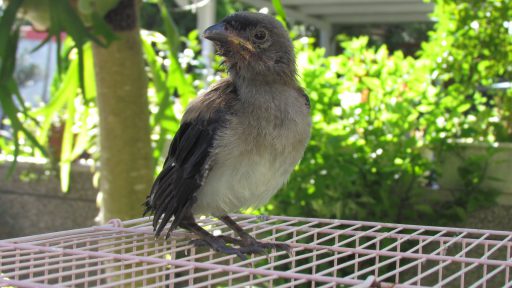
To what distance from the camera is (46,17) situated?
2.18 m

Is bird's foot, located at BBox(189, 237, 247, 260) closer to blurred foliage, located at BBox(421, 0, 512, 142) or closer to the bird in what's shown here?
the bird

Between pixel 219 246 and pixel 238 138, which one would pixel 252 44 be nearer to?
pixel 238 138

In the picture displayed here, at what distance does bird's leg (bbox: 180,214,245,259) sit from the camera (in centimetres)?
142

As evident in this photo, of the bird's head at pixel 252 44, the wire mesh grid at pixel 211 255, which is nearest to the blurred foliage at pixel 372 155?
the wire mesh grid at pixel 211 255

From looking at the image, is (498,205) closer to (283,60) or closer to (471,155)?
(471,155)

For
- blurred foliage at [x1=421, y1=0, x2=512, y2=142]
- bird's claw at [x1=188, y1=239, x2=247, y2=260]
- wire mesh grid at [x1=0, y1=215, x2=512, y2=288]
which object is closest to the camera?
wire mesh grid at [x1=0, y1=215, x2=512, y2=288]

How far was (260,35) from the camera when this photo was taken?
1.50 meters

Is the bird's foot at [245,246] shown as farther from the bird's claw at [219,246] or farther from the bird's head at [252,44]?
the bird's head at [252,44]

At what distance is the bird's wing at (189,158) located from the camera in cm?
144

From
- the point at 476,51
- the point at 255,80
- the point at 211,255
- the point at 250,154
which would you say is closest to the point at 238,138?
the point at 250,154

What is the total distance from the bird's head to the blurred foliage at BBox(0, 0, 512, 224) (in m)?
1.03

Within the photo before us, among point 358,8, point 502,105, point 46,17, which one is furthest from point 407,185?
point 358,8

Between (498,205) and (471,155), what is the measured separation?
25cm

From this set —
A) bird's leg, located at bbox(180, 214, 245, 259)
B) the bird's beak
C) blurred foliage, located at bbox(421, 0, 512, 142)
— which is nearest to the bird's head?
the bird's beak
